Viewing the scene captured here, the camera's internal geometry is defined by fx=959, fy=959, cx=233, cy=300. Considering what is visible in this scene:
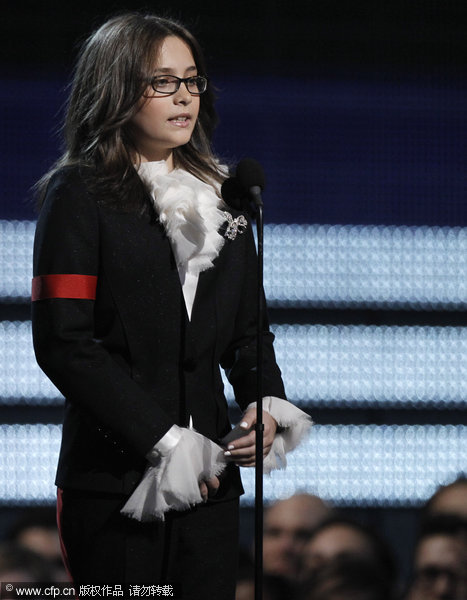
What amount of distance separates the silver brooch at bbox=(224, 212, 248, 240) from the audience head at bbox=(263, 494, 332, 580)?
1417mm

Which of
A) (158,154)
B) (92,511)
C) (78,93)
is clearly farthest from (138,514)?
(78,93)

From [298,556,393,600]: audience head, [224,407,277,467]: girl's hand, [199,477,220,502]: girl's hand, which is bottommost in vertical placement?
[298,556,393,600]: audience head

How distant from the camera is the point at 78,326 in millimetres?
1397

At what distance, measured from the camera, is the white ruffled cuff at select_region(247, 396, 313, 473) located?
1521mm

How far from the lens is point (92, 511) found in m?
1.41

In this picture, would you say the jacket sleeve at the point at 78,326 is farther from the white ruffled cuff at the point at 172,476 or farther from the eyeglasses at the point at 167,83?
the eyeglasses at the point at 167,83

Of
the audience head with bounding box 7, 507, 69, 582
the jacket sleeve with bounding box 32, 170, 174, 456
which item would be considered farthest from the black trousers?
the audience head with bounding box 7, 507, 69, 582

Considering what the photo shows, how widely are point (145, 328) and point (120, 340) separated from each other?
0.14 feet

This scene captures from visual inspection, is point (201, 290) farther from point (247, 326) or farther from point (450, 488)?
point (450, 488)

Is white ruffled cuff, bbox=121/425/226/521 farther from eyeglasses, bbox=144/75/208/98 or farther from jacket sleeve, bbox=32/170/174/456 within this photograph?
eyeglasses, bbox=144/75/208/98

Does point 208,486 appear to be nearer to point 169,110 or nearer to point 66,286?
point 66,286

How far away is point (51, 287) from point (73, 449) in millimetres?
244

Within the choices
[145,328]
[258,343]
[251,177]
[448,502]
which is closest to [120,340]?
[145,328]

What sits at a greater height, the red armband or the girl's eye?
the girl's eye
